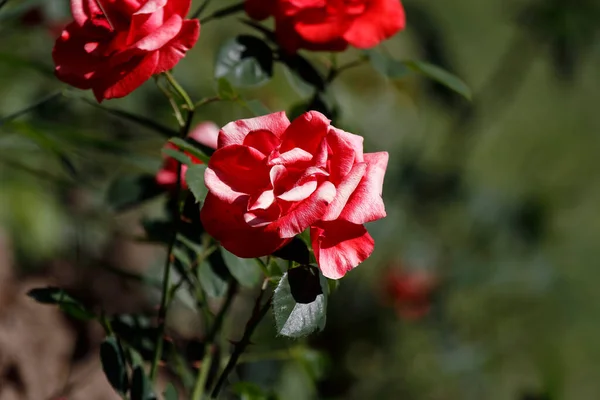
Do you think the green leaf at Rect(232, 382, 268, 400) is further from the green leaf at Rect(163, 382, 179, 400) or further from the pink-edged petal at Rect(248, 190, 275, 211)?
the pink-edged petal at Rect(248, 190, 275, 211)

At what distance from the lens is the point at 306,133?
1.86 ft

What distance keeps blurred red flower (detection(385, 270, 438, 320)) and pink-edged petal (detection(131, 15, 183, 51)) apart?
56.0 inches

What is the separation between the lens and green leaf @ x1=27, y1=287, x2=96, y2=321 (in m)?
0.69

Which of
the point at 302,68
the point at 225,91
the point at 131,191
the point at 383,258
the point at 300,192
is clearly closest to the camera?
the point at 300,192

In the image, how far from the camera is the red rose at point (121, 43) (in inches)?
23.2

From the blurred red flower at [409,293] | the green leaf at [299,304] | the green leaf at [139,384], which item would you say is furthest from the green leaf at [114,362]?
the blurred red flower at [409,293]

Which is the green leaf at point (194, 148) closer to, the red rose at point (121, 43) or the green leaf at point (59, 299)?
the red rose at point (121, 43)

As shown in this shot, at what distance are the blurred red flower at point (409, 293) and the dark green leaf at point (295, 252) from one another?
1375 millimetres

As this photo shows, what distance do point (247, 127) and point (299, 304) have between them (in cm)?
13

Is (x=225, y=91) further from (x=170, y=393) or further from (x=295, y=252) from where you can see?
(x=170, y=393)

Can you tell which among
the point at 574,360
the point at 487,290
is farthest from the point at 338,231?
the point at 574,360

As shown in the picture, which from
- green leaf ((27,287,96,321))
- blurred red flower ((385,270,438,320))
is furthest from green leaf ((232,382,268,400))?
blurred red flower ((385,270,438,320))

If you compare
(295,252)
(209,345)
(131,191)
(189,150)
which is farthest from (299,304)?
(131,191)

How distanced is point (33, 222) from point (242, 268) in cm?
100
